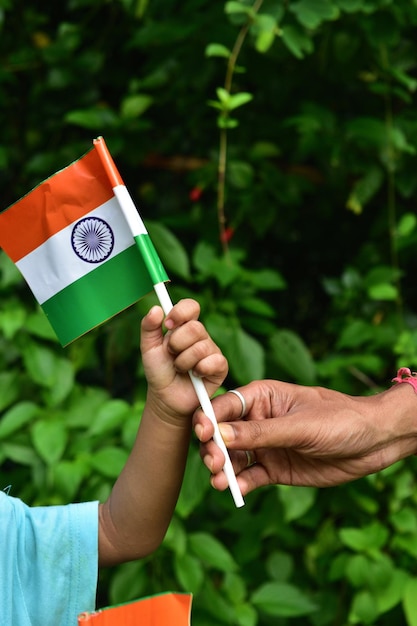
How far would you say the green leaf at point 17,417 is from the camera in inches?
60.2

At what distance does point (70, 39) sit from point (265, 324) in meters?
0.70

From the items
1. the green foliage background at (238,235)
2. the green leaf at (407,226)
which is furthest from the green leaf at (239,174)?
the green leaf at (407,226)

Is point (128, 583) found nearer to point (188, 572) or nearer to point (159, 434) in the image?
point (188, 572)

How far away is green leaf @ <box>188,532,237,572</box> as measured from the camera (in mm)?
1560

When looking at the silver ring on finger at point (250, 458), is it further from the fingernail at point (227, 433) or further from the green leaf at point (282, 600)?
the green leaf at point (282, 600)

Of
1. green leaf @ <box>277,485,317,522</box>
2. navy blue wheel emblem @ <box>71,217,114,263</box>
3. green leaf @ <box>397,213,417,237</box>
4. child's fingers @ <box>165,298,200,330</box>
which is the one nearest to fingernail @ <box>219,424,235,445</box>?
child's fingers @ <box>165,298,200,330</box>

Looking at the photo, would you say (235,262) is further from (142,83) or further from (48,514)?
(48,514)

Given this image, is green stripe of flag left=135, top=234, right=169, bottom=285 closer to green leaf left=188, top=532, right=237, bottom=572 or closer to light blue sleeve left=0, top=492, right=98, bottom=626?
light blue sleeve left=0, top=492, right=98, bottom=626

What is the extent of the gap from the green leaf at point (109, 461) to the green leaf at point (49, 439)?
0.06 meters

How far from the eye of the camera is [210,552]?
1.57m

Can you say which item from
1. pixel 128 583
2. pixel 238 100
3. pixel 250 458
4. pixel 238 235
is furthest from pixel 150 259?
pixel 238 235

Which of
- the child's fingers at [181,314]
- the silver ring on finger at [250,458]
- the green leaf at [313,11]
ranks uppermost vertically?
the child's fingers at [181,314]

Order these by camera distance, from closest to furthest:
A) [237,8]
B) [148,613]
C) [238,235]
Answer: [148,613], [237,8], [238,235]

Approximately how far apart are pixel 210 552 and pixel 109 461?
260 mm
